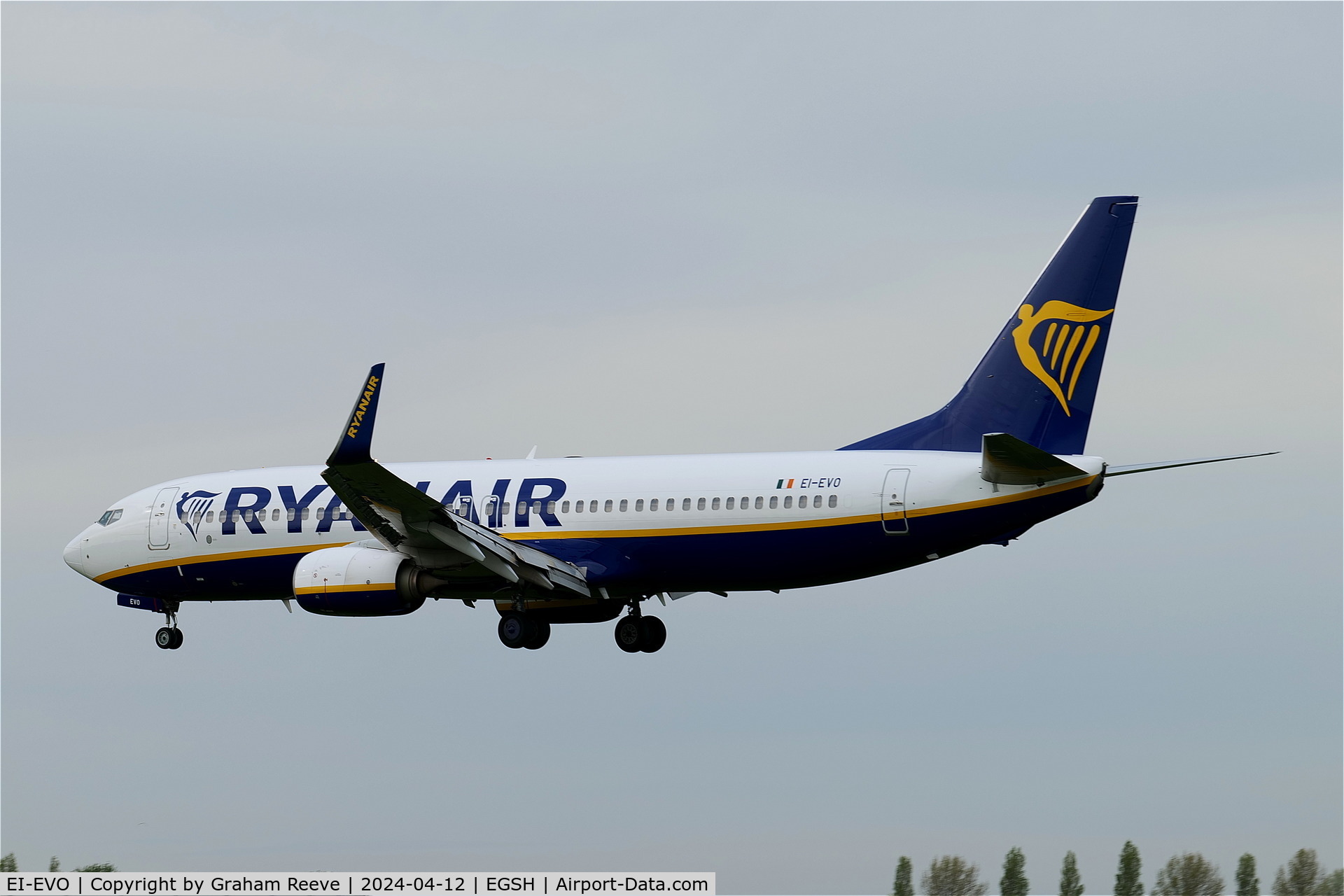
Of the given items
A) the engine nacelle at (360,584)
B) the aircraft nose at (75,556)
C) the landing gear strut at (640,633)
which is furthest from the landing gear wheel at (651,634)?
the aircraft nose at (75,556)

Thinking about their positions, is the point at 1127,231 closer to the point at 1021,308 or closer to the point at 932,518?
the point at 1021,308

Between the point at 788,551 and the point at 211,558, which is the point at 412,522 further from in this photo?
the point at 211,558

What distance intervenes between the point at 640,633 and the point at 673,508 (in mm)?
5050

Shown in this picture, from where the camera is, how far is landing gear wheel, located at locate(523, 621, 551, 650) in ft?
127

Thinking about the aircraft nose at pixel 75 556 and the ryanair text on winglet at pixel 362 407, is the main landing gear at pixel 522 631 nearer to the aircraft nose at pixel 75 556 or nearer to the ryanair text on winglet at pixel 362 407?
the ryanair text on winglet at pixel 362 407

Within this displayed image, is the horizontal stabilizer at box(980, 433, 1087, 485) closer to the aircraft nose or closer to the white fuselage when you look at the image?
the white fuselage

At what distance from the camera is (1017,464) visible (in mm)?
32250

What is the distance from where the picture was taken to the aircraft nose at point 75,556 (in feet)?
142

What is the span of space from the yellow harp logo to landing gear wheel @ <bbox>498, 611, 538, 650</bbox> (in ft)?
39.5

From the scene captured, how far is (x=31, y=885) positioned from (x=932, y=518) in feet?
55.4

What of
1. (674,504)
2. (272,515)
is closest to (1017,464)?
(674,504)

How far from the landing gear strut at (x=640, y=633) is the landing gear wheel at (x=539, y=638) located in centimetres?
200

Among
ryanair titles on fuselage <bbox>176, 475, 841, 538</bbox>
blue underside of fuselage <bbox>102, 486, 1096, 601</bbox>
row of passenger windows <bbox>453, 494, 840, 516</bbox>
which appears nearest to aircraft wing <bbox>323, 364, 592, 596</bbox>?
blue underside of fuselage <bbox>102, 486, 1096, 601</bbox>

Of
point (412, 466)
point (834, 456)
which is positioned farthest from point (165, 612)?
point (834, 456)
